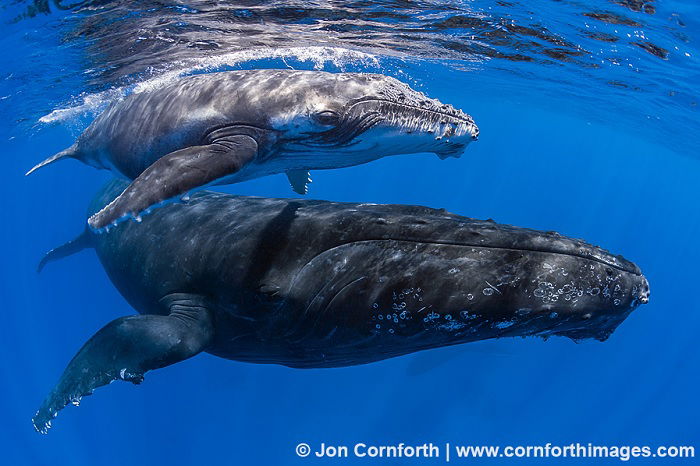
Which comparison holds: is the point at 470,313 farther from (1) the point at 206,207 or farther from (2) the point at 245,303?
(1) the point at 206,207

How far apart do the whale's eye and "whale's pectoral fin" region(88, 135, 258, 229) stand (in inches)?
33.0

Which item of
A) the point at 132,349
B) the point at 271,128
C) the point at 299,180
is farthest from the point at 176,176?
the point at 299,180

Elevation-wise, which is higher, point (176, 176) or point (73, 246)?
point (176, 176)

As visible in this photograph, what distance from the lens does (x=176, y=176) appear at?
4.84 meters

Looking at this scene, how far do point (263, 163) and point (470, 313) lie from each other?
11.5 feet

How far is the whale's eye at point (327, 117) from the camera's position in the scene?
533 cm

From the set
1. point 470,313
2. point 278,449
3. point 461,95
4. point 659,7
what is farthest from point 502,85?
point 470,313

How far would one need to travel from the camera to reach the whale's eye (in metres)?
5.33

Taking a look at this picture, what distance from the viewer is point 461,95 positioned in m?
37.2

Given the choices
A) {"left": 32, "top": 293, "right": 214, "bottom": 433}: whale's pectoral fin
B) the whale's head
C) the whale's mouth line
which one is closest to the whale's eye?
the whale's head

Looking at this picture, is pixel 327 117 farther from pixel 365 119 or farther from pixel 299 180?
pixel 299 180

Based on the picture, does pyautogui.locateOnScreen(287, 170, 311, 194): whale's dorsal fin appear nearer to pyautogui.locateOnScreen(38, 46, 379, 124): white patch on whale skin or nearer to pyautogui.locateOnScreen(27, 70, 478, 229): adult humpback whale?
pyautogui.locateOnScreen(27, 70, 478, 229): adult humpback whale

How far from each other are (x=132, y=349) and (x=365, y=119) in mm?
3233

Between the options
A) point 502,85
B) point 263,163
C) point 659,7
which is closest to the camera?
point 263,163
